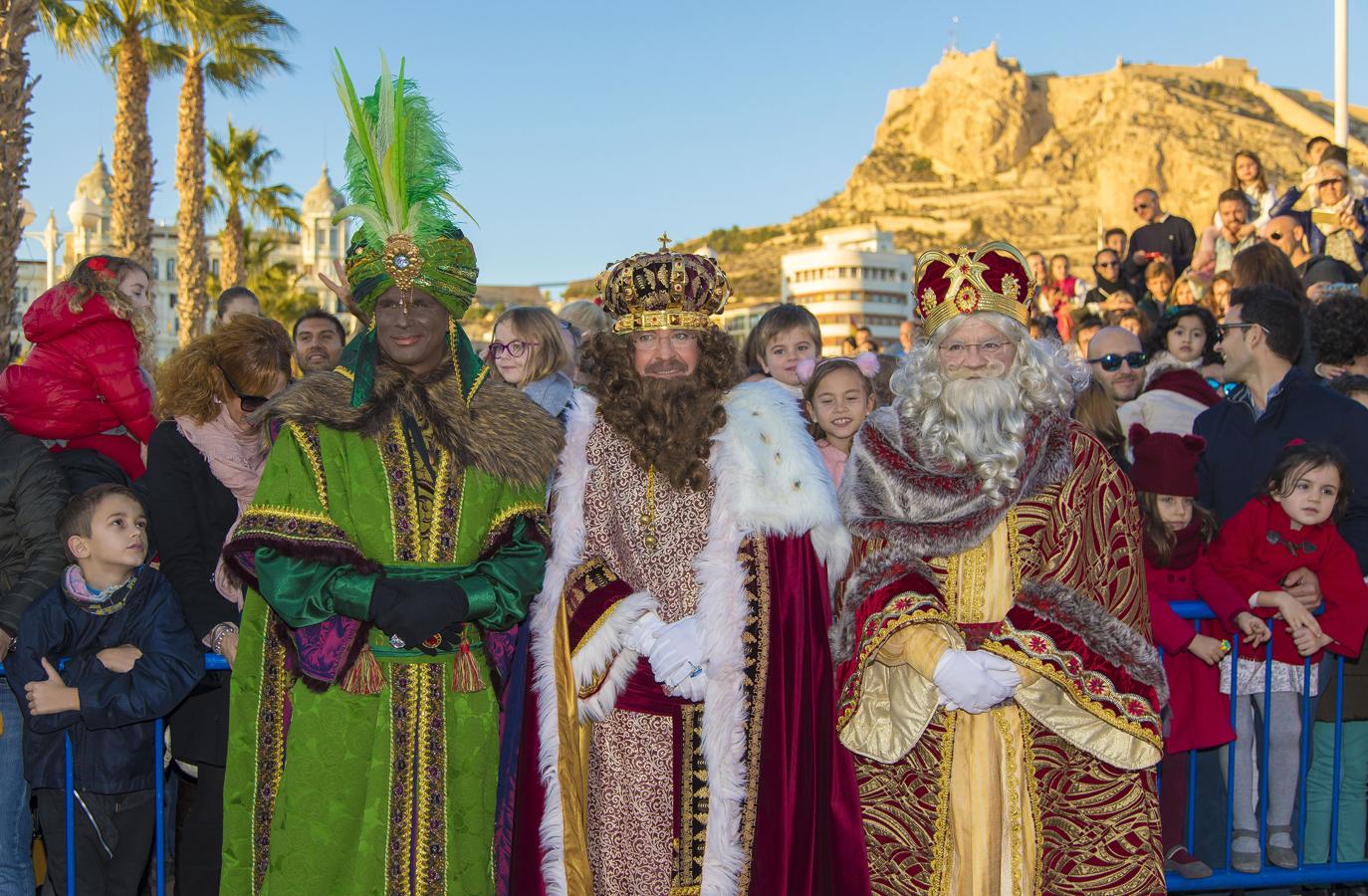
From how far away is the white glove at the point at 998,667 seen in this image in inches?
139

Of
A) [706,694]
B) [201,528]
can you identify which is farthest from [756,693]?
[201,528]

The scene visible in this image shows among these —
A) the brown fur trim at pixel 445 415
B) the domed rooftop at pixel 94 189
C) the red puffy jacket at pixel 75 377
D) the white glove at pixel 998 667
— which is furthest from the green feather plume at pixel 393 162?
the domed rooftop at pixel 94 189

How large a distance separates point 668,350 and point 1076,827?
6.08 ft

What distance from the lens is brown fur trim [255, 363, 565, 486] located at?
3580 millimetres

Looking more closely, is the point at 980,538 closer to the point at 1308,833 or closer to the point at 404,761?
the point at 404,761

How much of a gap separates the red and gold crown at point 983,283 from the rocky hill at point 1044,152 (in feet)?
277

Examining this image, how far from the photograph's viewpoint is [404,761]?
3.53m

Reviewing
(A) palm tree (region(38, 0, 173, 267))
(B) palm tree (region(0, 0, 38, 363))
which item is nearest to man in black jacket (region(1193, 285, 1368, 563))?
(B) palm tree (region(0, 0, 38, 363))

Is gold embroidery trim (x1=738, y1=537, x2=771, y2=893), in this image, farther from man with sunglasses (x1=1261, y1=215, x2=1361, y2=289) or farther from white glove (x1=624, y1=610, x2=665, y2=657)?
man with sunglasses (x1=1261, y1=215, x2=1361, y2=289)

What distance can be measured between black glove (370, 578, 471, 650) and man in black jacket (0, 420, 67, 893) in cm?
156

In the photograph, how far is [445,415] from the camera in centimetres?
368

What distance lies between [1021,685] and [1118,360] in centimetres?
342

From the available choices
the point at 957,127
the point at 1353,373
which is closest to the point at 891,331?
the point at 957,127

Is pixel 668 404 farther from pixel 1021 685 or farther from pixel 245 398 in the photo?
pixel 245 398
